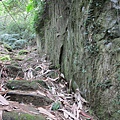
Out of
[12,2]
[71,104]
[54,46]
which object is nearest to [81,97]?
[71,104]

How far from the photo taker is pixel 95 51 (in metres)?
2.78

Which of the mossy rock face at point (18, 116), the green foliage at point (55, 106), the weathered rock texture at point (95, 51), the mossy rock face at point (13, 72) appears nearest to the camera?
the mossy rock face at point (18, 116)

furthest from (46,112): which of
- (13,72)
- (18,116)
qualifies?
(13,72)

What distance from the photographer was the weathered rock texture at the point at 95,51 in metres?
2.42

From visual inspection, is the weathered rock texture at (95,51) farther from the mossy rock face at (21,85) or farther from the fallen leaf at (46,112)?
the mossy rock face at (21,85)

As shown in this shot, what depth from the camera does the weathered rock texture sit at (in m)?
2.42

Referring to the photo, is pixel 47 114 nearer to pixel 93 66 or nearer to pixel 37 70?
pixel 93 66

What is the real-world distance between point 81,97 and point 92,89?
0.38 m

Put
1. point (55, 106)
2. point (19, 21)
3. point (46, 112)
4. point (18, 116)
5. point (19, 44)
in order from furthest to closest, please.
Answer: point (19, 21) → point (19, 44) → point (55, 106) → point (46, 112) → point (18, 116)

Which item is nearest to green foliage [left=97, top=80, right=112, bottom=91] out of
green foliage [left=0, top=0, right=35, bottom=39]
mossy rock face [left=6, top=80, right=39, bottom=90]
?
mossy rock face [left=6, top=80, right=39, bottom=90]

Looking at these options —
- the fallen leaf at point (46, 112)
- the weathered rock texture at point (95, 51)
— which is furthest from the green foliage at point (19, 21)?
the fallen leaf at point (46, 112)

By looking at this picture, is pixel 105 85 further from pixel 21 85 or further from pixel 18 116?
pixel 21 85

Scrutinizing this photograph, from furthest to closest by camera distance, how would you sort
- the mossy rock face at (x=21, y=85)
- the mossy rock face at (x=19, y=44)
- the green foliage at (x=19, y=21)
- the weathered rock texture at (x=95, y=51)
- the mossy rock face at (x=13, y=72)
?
the green foliage at (x=19, y=21) → the mossy rock face at (x=19, y=44) → the mossy rock face at (x=13, y=72) → the mossy rock face at (x=21, y=85) → the weathered rock texture at (x=95, y=51)

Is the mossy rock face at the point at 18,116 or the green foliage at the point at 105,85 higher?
the green foliage at the point at 105,85
